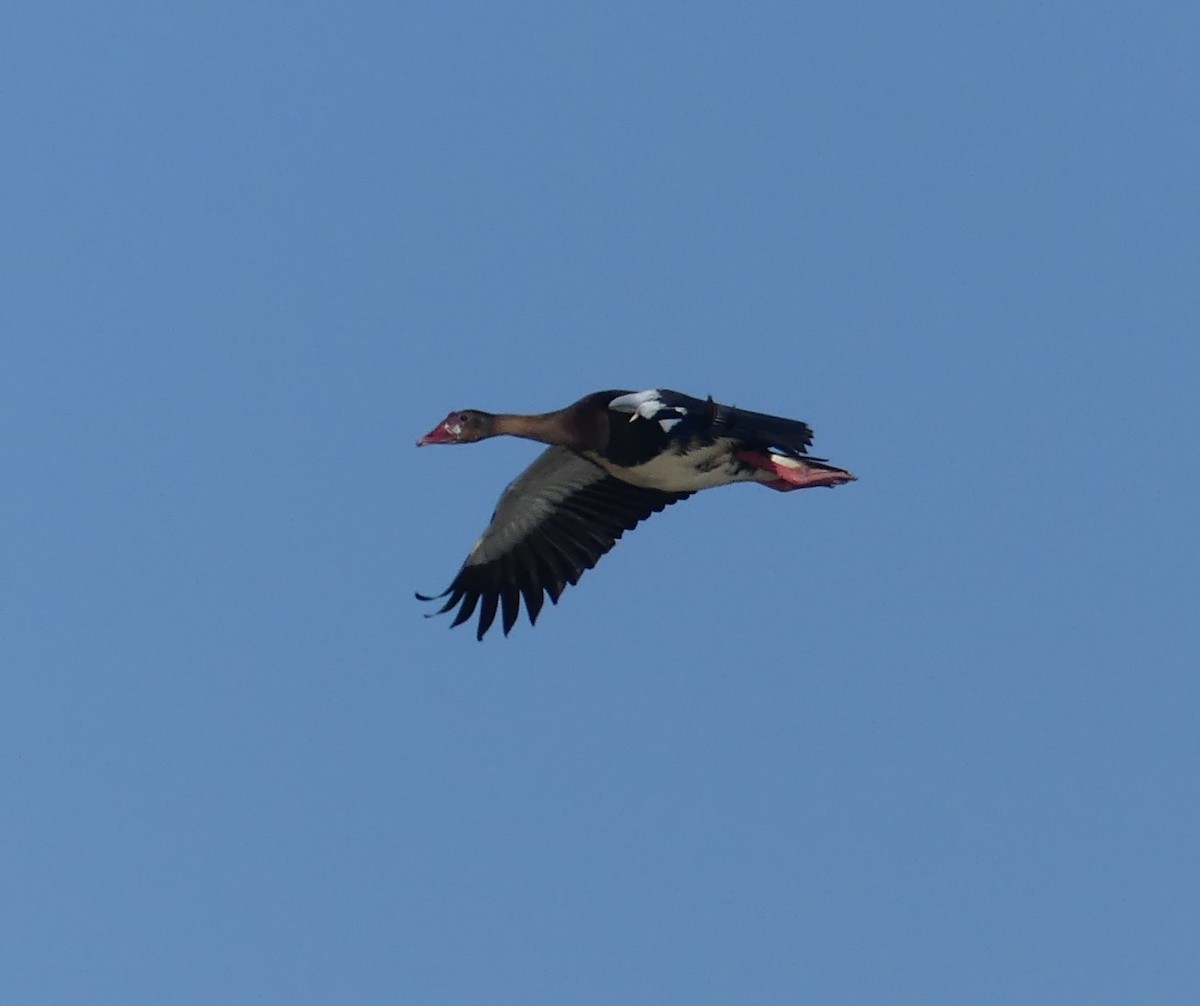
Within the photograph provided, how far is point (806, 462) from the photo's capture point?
1360 centimetres

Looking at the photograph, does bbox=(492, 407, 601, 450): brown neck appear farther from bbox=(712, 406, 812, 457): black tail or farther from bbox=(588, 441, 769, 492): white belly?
bbox=(712, 406, 812, 457): black tail

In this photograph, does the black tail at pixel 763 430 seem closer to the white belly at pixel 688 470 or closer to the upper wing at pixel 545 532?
the white belly at pixel 688 470

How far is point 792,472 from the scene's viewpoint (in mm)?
13453

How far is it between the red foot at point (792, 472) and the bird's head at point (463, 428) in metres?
1.81

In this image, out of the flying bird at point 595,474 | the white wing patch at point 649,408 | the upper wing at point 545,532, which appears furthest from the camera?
the upper wing at point 545,532

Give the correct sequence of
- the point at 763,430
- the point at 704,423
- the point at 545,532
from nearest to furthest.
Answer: the point at 704,423 < the point at 763,430 < the point at 545,532

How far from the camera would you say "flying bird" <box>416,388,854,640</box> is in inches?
503

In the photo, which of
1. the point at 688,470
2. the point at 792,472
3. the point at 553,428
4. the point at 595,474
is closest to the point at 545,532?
the point at 595,474

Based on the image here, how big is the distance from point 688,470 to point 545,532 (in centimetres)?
142

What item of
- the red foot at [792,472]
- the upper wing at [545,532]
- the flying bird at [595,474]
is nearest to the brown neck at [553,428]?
the flying bird at [595,474]

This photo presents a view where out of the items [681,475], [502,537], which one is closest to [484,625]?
[502,537]

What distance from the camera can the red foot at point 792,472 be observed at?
13195mm

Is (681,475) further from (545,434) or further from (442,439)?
(442,439)

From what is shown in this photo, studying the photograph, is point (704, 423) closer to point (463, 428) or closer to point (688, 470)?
point (688, 470)
